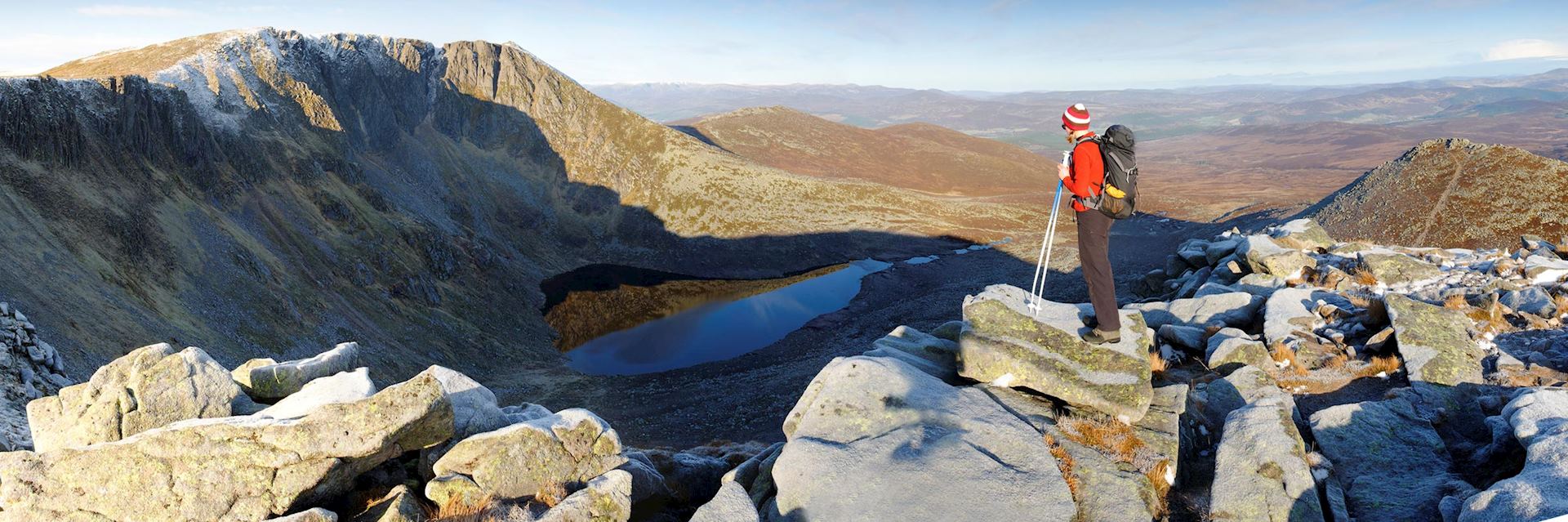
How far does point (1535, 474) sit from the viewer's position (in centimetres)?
780

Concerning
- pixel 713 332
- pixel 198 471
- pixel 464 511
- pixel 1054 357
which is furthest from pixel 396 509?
pixel 713 332

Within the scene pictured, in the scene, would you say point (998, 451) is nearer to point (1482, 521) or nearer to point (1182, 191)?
point (1482, 521)

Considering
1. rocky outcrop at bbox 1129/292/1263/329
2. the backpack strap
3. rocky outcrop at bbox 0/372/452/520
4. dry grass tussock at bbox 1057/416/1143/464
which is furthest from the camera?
rocky outcrop at bbox 1129/292/1263/329

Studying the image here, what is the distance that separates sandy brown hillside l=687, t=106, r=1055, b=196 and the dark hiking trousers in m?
118

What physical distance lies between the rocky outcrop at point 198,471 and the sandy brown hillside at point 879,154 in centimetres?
12344

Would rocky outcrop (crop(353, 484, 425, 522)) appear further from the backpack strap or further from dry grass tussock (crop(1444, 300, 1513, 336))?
dry grass tussock (crop(1444, 300, 1513, 336))

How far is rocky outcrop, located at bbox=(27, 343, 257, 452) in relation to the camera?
1034cm

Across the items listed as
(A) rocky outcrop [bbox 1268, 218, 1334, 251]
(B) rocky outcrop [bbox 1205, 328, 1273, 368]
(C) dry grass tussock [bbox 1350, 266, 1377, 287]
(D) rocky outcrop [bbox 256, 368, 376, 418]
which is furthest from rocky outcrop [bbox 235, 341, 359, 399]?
(A) rocky outcrop [bbox 1268, 218, 1334, 251]

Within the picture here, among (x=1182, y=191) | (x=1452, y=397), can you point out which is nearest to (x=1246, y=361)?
(x=1452, y=397)

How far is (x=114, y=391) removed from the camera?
10.4 metres

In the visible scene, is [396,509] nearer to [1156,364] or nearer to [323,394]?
[323,394]

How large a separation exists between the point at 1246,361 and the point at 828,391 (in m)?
9.92

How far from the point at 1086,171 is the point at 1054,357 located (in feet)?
11.5

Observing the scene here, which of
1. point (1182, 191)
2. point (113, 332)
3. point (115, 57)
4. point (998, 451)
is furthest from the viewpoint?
point (1182, 191)
